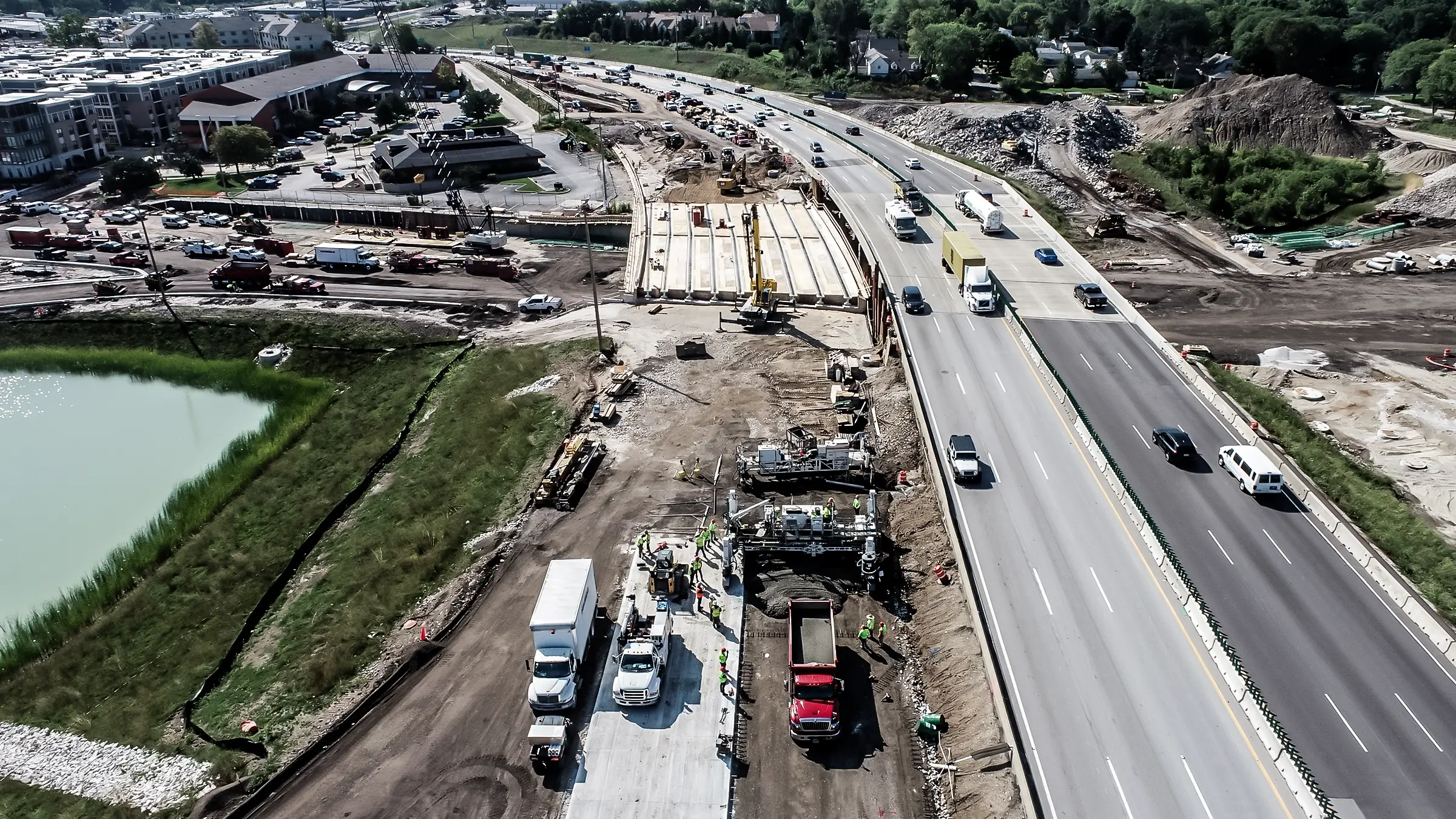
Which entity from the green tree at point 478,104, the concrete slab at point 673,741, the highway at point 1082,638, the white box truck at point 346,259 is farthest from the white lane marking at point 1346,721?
the green tree at point 478,104

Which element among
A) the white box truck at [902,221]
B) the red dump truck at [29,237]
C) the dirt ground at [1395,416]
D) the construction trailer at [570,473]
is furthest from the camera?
the red dump truck at [29,237]

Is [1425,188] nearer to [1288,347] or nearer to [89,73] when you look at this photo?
[1288,347]

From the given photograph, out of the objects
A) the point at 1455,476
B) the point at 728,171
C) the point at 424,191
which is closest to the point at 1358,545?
the point at 1455,476

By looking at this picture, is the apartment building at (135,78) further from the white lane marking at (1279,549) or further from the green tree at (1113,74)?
the green tree at (1113,74)

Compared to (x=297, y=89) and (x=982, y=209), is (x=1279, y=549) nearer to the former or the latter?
(x=982, y=209)

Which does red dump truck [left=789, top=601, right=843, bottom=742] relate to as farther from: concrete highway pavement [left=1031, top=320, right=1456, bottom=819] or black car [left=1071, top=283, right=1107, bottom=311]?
black car [left=1071, top=283, right=1107, bottom=311]

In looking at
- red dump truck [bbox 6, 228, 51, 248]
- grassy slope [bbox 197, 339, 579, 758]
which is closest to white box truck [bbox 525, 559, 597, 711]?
grassy slope [bbox 197, 339, 579, 758]
